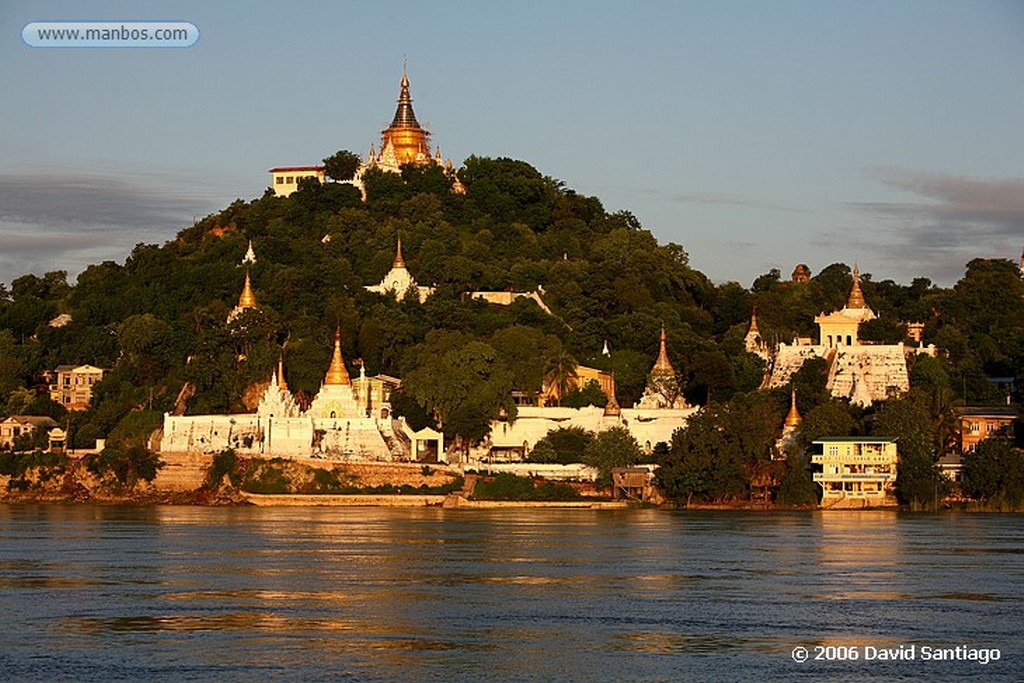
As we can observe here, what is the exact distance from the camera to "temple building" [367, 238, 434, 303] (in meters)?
107

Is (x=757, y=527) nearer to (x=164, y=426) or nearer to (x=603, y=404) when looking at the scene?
(x=603, y=404)

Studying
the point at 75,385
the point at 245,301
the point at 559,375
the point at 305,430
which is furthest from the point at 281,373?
the point at 75,385

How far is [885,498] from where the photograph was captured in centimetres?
8400

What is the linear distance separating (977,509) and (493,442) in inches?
880

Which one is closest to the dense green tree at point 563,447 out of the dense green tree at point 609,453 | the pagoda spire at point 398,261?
the dense green tree at point 609,453

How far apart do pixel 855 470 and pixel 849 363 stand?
12.7 meters

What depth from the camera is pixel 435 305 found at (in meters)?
103

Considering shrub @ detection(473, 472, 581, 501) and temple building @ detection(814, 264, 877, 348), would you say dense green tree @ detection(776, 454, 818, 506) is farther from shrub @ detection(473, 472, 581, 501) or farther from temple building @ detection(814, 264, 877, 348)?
temple building @ detection(814, 264, 877, 348)

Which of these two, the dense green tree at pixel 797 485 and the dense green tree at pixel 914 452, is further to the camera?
the dense green tree at pixel 797 485

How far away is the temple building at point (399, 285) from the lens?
351 ft

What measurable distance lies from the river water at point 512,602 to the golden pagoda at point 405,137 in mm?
63455

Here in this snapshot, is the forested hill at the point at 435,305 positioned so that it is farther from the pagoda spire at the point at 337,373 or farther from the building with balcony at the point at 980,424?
the building with balcony at the point at 980,424

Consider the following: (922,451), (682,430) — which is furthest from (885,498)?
(682,430)

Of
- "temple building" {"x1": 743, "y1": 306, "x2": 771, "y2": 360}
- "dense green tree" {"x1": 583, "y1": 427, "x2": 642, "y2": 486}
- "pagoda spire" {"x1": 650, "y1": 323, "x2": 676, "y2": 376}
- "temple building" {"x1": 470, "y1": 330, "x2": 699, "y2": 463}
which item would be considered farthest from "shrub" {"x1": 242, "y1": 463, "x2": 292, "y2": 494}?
"temple building" {"x1": 743, "y1": 306, "x2": 771, "y2": 360}
